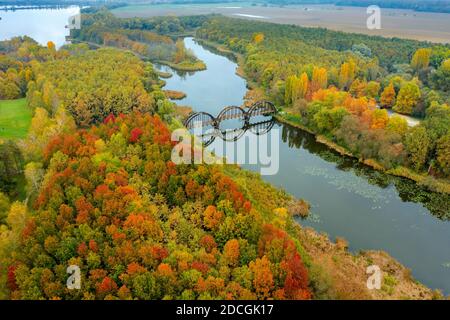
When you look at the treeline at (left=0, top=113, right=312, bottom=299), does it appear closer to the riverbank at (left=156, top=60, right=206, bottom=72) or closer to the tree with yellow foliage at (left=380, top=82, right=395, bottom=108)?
the tree with yellow foliage at (left=380, top=82, right=395, bottom=108)

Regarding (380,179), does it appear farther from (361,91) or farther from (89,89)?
(89,89)

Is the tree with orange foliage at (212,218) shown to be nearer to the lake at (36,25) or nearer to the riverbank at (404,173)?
the riverbank at (404,173)

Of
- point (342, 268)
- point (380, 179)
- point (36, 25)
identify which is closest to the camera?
point (342, 268)

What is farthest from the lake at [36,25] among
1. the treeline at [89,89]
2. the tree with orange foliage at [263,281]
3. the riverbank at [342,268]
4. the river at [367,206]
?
the tree with orange foliage at [263,281]

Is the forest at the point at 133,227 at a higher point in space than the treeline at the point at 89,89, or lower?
lower

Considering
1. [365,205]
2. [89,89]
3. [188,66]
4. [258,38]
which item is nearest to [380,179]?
[365,205]

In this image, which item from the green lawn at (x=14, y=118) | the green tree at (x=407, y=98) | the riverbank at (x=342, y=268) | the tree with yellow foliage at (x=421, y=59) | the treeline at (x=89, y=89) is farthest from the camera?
the tree with yellow foliage at (x=421, y=59)

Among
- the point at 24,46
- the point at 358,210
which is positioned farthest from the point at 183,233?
the point at 24,46
